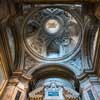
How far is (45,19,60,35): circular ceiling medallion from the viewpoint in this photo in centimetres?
1455

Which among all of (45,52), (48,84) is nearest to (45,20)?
(45,52)

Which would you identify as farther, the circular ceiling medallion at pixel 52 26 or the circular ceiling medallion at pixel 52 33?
the circular ceiling medallion at pixel 52 26

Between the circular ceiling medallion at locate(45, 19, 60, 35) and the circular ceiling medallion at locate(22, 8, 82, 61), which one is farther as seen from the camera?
the circular ceiling medallion at locate(45, 19, 60, 35)

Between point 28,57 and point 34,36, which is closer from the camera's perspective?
point 28,57

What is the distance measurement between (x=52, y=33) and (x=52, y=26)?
58cm

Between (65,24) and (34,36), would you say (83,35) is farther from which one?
(34,36)

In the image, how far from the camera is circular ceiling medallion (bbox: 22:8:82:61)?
1336 centimetres

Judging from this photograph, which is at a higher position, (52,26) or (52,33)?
(52,26)

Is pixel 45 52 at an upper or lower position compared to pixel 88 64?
upper

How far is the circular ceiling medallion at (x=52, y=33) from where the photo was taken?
13.4m

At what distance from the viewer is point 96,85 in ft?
30.2

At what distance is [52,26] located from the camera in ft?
48.1

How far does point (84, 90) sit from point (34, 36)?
6.38m

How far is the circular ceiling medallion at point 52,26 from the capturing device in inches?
573
